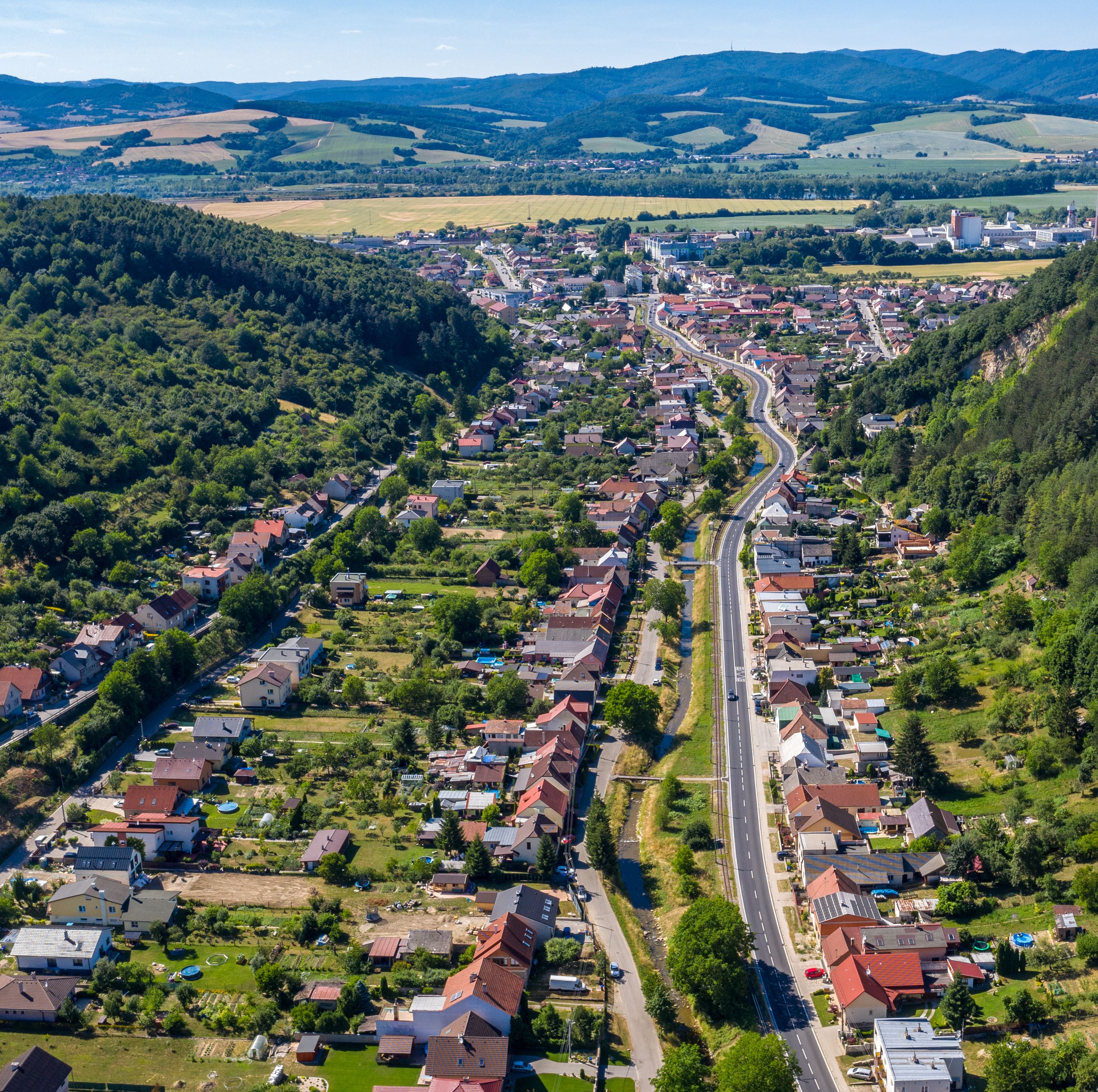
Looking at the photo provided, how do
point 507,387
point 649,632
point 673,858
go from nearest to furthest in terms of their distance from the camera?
1. point 673,858
2. point 649,632
3. point 507,387

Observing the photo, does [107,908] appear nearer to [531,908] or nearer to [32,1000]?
[32,1000]

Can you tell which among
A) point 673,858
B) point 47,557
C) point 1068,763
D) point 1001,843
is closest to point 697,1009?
point 673,858

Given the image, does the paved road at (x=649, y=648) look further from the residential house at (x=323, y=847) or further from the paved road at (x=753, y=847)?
the residential house at (x=323, y=847)

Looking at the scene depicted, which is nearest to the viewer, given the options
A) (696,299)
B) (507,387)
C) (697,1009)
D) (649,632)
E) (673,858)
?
(697,1009)

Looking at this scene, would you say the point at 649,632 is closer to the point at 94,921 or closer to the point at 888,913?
the point at 888,913

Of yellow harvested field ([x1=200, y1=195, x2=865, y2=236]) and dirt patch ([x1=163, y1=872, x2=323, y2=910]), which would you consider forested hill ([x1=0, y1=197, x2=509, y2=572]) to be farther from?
yellow harvested field ([x1=200, y1=195, x2=865, y2=236])

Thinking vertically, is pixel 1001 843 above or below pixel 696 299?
below

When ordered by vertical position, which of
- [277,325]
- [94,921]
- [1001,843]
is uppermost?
[277,325]
